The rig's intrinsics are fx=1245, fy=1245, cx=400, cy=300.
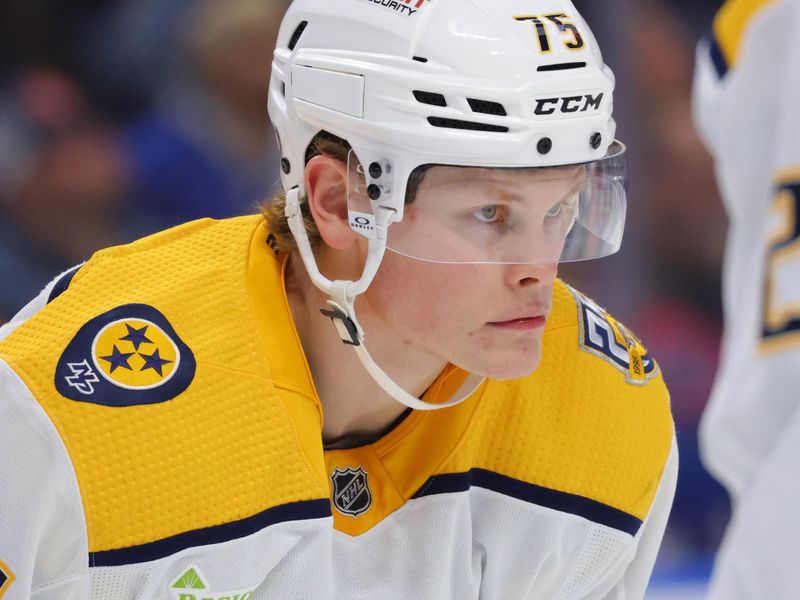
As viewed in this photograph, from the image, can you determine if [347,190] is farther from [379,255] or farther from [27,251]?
[27,251]

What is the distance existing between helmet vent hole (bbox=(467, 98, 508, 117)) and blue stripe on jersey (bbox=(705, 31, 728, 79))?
926 mm

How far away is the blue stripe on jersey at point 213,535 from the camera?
179cm

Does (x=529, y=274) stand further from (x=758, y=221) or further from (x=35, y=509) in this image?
(x=758, y=221)

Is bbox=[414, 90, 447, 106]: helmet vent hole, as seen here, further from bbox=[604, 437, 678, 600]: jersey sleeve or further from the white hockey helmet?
bbox=[604, 437, 678, 600]: jersey sleeve

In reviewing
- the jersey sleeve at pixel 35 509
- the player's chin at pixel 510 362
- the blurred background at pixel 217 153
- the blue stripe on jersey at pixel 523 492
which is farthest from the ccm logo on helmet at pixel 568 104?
the blurred background at pixel 217 153

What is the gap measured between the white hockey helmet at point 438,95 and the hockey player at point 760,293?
950mm

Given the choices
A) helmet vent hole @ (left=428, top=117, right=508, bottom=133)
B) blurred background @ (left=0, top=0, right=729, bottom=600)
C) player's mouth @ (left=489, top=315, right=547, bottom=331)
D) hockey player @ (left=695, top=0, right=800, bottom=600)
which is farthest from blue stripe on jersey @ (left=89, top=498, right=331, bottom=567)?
blurred background @ (left=0, top=0, right=729, bottom=600)

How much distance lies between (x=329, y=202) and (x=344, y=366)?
277mm

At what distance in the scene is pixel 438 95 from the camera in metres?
1.78

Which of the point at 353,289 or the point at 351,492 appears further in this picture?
the point at 351,492

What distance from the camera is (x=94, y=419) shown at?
181cm

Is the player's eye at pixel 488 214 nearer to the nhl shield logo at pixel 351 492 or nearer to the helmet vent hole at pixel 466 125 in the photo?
the helmet vent hole at pixel 466 125

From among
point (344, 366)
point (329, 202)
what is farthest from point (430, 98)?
point (344, 366)

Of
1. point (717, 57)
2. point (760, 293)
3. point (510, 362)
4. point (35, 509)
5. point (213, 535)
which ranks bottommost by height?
point (213, 535)
